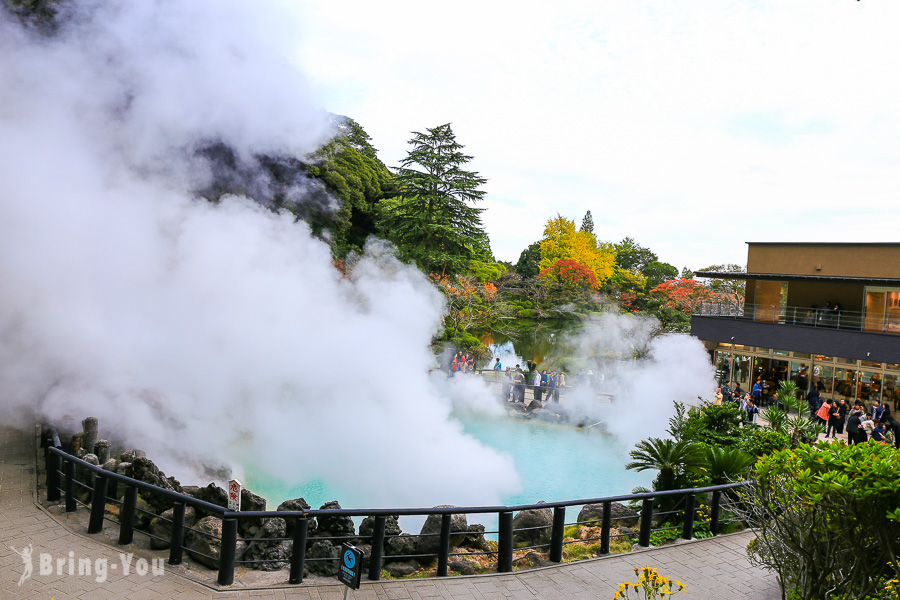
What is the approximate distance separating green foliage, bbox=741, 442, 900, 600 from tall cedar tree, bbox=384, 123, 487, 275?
2493cm

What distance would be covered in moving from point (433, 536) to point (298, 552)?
6.03 ft

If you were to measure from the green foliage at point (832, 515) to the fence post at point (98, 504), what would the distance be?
6.79 m

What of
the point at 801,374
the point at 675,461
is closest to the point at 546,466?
the point at 675,461

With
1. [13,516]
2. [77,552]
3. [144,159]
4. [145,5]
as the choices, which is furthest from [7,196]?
[77,552]

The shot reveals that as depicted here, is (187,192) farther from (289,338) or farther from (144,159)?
(289,338)

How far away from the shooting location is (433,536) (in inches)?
268

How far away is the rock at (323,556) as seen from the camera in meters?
6.43

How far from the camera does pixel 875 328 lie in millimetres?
19641

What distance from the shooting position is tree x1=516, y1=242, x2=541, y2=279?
56784 mm

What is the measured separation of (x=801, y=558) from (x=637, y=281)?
1704 inches

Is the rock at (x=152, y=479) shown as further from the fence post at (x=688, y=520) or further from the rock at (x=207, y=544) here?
the fence post at (x=688, y=520)

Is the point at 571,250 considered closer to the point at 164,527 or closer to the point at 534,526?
the point at 534,526

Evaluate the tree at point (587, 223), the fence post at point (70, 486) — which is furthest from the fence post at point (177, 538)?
the tree at point (587, 223)

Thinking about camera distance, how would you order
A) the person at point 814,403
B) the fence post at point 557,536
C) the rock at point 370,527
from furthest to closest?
1. the person at point 814,403
2. the rock at point 370,527
3. the fence post at point 557,536
